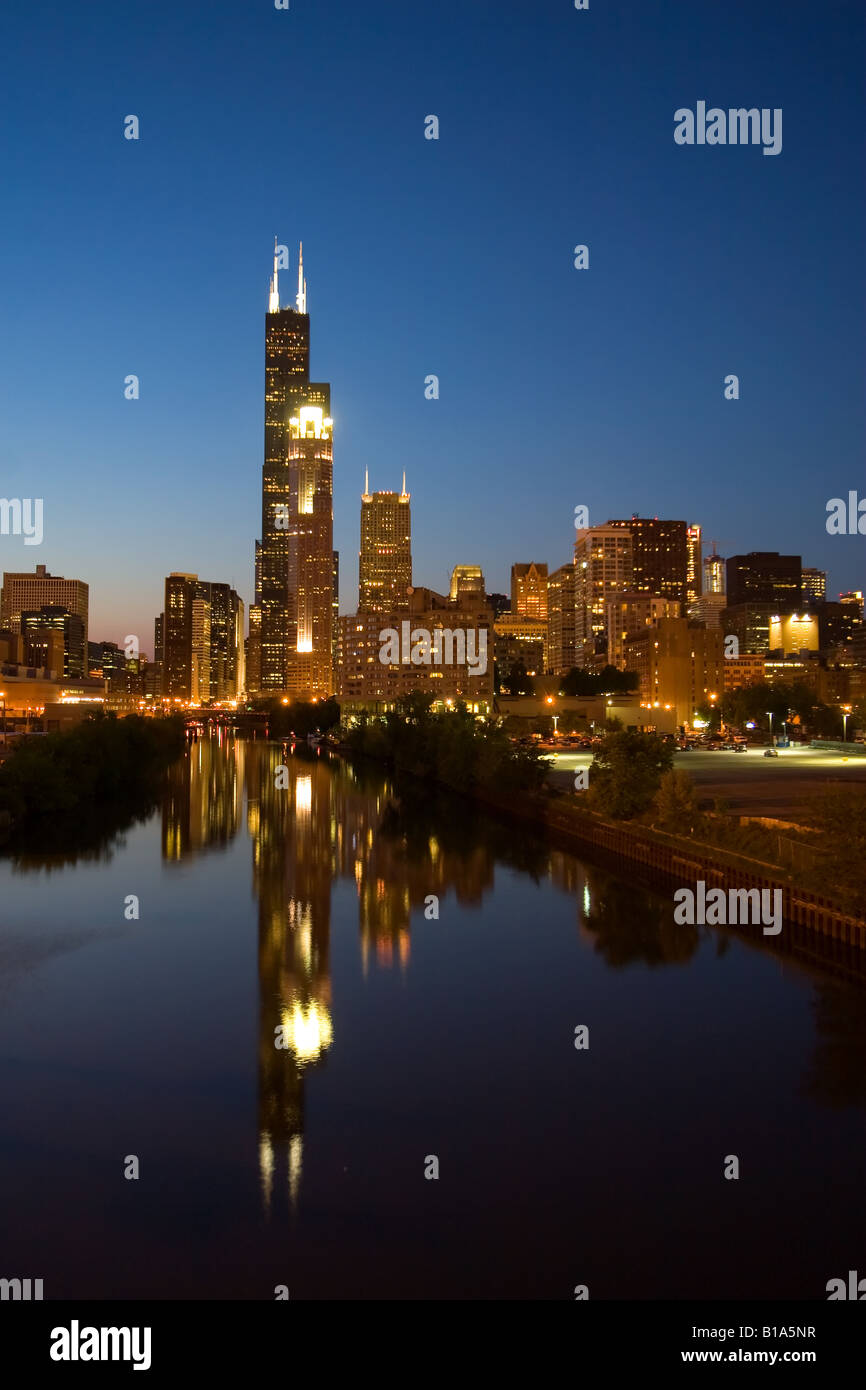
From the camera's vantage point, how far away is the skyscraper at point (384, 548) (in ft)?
587

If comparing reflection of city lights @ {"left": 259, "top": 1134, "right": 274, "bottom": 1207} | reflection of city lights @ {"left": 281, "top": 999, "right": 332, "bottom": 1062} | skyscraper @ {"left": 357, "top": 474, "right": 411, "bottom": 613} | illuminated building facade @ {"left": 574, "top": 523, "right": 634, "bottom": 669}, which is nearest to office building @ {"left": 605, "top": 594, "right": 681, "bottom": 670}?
illuminated building facade @ {"left": 574, "top": 523, "right": 634, "bottom": 669}

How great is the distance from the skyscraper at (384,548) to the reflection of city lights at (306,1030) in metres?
161

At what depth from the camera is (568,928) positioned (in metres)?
22.7

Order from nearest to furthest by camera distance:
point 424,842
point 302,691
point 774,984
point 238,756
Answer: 1. point 774,984
2. point 424,842
3. point 238,756
4. point 302,691

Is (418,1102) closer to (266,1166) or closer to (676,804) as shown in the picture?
(266,1166)

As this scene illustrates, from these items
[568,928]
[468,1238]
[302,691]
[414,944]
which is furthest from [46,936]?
[302,691]

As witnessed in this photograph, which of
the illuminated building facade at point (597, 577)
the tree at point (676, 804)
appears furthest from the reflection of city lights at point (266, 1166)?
the illuminated building facade at point (597, 577)

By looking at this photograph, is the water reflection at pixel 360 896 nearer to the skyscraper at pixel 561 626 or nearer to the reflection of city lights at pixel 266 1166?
the reflection of city lights at pixel 266 1166

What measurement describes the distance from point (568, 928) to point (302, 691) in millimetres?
163754

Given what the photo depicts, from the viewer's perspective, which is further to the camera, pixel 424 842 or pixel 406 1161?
pixel 424 842

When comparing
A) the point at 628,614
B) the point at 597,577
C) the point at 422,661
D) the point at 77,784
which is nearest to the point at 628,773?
the point at 77,784

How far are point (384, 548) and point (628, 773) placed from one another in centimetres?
15154

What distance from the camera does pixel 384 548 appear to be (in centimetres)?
17988
